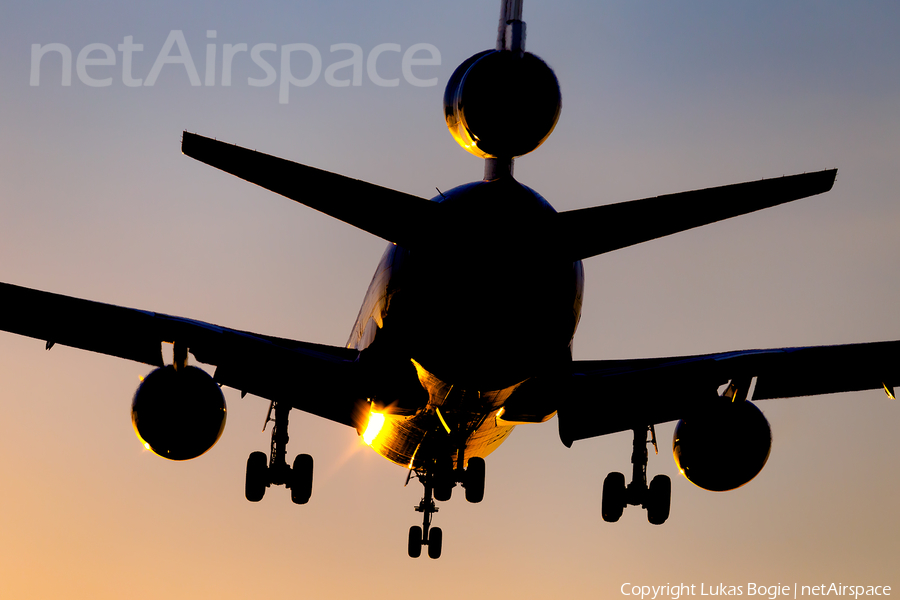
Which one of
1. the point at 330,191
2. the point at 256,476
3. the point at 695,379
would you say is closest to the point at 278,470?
the point at 256,476

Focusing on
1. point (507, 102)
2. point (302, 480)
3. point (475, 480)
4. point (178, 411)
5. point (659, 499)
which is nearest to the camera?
point (507, 102)

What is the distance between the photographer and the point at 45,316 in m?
19.0

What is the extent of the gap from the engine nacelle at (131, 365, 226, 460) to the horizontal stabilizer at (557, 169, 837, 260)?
24.8 feet

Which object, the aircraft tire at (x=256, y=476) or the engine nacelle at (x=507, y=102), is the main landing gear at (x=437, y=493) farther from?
the engine nacelle at (x=507, y=102)

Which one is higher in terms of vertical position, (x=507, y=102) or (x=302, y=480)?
(x=507, y=102)

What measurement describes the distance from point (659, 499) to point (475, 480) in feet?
15.4

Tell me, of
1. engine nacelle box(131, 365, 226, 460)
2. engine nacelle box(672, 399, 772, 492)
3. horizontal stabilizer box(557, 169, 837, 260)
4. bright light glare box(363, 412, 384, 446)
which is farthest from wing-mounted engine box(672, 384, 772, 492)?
engine nacelle box(131, 365, 226, 460)

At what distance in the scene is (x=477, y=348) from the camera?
50.4ft

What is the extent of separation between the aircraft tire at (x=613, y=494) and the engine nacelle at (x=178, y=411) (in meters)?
8.57

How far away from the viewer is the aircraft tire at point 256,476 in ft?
78.5

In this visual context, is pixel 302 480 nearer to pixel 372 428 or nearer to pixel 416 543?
pixel 372 428

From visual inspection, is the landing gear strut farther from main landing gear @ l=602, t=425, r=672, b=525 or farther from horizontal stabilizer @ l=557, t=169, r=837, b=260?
horizontal stabilizer @ l=557, t=169, r=837, b=260

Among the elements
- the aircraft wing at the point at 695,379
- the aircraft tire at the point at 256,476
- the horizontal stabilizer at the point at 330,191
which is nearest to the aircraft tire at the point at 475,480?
the aircraft wing at the point at 695,379

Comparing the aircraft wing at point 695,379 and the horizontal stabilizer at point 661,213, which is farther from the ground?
the aircraft wing at point 695,379
